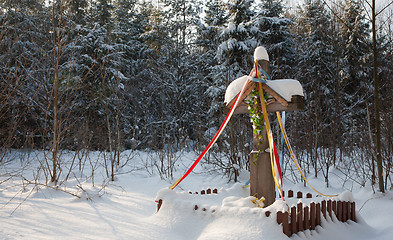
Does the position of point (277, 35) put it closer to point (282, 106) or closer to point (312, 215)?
point (282, 106)

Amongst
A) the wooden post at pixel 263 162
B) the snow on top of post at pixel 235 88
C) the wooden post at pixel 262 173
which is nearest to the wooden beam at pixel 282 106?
the wooden post at pixel 263 162

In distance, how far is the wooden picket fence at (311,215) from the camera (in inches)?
132

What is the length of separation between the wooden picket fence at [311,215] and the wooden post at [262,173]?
1.97 ft

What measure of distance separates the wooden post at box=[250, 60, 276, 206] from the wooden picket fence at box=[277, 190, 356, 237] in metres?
0.60

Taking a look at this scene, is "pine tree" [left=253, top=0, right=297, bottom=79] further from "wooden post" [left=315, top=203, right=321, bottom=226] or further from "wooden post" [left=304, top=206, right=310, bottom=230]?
"wooden post" [left=304, top=206, right=310, bottom=230]

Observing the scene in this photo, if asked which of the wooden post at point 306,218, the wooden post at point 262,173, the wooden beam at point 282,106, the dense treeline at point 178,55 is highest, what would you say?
the dense treeline at point 178,55

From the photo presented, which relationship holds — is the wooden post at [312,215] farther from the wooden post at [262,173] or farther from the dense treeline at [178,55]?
the dense treeline at [178,55]

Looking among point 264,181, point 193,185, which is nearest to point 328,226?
point 264,181

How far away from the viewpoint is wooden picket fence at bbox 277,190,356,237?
3346mm

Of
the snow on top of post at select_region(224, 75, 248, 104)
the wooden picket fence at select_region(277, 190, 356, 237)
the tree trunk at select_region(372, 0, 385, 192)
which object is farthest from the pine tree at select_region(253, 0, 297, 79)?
the wooden picket fence at select_region(277, 190, 356, 237)

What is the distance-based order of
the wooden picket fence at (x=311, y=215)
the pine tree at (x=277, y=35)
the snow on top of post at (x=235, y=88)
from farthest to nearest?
the pine tree at (x=277, y=35), the snow on top of post at (x=235, y=88), the wooden picket fence at (x=311, y=215)

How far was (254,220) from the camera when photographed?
347 centimetres

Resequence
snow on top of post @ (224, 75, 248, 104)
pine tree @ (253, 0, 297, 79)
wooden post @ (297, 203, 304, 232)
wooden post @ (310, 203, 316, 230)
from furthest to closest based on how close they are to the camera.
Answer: pine tree @ (253, 0, 297, 79)
snow on top of post @ (224, 75, 248, 104)
wooden post @ (310, 203, 316, 230)
wooden post @ (297, 203, 304, 232)

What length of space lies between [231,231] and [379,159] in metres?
3.44
